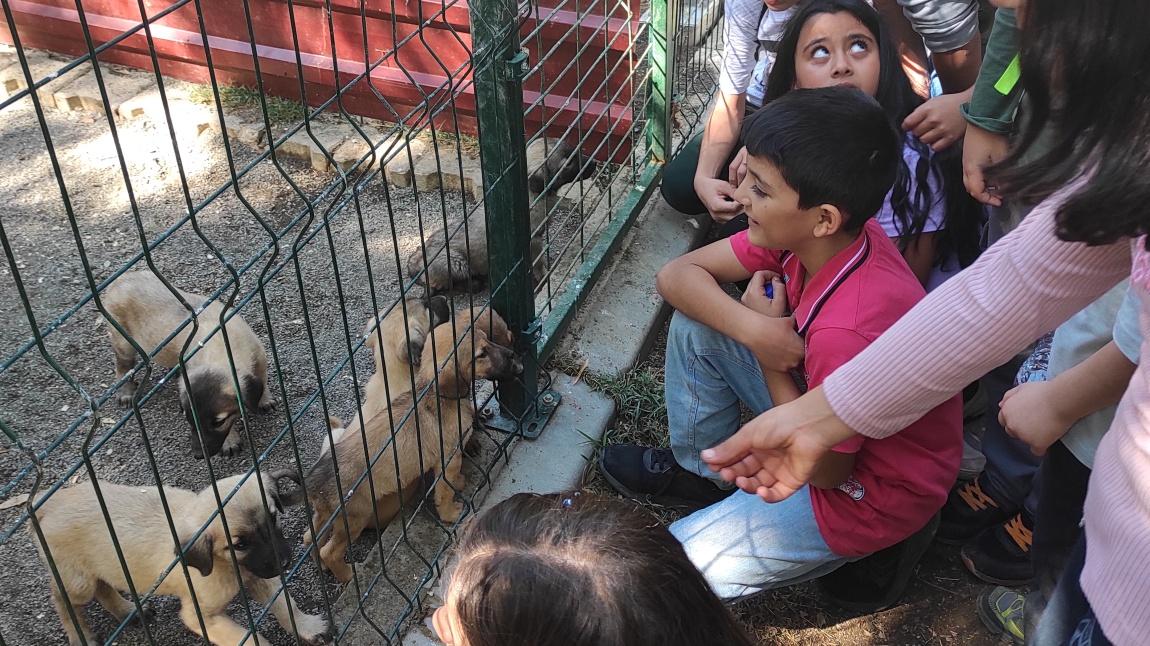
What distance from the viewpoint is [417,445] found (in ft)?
10.9

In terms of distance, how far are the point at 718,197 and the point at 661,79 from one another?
967 mm

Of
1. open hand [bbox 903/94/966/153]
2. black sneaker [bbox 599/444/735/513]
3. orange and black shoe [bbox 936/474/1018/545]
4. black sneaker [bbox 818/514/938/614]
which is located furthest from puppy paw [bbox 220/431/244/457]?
open hand [bbox 903/94/966/153]

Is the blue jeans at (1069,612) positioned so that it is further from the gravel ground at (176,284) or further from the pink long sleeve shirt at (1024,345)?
the gravel ground at (176,284)

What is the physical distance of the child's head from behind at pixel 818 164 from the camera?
2.53 metres

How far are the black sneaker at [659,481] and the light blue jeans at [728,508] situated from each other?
0.12 metres

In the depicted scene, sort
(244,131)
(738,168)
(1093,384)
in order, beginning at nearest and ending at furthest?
1. (1093,384)
2. (738,168)
3. (244,131)

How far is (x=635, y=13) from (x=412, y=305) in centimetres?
191

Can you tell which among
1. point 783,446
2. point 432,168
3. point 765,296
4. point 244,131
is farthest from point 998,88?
point 244,131

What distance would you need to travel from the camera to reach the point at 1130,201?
1.45 meters

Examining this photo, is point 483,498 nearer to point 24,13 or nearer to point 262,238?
point 262,238

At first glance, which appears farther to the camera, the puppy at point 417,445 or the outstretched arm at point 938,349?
the puppy at point 417,445

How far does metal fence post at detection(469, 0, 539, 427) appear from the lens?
111 inches

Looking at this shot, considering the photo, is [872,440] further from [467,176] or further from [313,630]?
[467,176]

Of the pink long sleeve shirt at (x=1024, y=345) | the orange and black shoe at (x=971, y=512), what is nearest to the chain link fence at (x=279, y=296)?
the pink long sleeve shirt at (x=1024, y=345)
